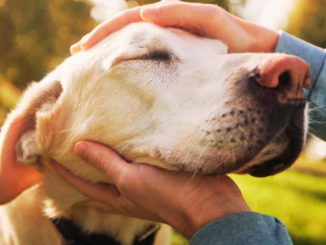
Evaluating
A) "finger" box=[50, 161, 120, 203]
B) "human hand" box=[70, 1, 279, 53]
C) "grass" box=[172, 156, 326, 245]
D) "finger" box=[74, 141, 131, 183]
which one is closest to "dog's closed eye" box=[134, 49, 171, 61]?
"human hand" box=[70, 1, 279, 53]

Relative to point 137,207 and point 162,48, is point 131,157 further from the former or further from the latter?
point 162,48

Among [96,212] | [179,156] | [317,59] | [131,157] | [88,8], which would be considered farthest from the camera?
[88,8]

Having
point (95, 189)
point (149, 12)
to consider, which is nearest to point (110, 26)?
point (149, 12)

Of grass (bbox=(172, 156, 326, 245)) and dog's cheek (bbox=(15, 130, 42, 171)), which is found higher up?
dog's cheek (bbox=(15, 130, 42, 171))

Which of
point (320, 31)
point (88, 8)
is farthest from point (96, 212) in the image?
point (320, 31)

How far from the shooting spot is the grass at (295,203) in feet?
20.7

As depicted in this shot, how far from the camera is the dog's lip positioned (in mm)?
1954

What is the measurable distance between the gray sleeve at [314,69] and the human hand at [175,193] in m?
1.11

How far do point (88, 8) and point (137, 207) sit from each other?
37.4ft

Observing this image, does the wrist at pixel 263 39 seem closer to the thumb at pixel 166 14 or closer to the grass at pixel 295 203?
the thumb at pixel 166 14

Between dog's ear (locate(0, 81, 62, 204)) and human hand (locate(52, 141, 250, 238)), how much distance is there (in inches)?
23.2

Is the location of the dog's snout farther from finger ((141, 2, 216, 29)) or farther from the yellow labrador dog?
finger ((141, 2, 216, 29))

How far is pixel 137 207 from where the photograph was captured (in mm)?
2268

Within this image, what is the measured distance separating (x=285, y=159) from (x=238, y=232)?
1.31ft
